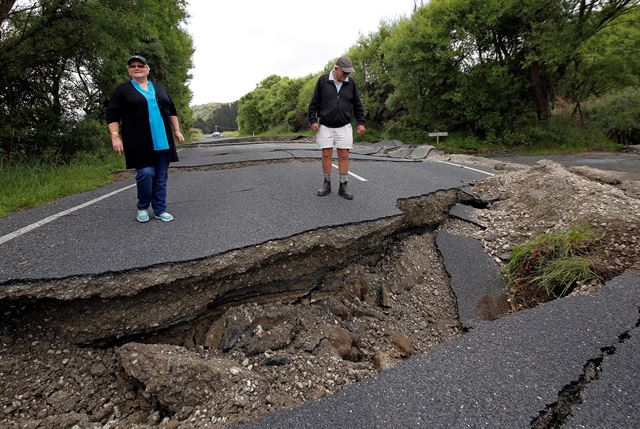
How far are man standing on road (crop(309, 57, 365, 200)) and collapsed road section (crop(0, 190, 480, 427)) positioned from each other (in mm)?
1575

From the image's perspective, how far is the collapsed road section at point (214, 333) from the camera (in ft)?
6.89

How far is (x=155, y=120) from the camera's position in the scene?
3.54m

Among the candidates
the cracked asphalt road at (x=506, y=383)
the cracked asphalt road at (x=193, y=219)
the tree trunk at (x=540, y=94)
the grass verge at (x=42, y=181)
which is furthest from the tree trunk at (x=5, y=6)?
the tree trunk at (x=540, y=94)

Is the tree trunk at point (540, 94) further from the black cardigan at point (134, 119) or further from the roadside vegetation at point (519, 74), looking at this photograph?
the black cardigan at point (134, 119)

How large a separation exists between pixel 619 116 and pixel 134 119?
21.1 m

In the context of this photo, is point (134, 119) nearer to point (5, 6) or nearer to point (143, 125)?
point (143, 125)

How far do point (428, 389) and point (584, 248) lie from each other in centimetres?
267

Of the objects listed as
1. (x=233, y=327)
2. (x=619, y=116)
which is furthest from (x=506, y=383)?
(x=619, y=116)

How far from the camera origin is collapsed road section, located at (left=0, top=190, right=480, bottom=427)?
210 cm

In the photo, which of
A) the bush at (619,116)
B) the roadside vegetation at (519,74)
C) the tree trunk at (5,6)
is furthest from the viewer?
the bush at (619,116)

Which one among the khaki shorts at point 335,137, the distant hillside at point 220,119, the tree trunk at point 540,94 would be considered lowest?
the khaki shorts at point 335,137

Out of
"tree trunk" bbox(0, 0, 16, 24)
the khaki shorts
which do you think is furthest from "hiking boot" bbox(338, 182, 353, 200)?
"tree trunk" bbox(0, 0, 16, 24)

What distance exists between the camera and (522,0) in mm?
13625

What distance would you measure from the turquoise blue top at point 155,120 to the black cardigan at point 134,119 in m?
0.04
